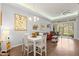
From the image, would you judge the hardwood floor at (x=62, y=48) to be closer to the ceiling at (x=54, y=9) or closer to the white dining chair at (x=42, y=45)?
the white dining chair at (x=42, y=45)

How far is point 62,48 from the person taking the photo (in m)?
3.20

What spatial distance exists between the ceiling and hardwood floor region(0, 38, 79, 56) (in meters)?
0.66

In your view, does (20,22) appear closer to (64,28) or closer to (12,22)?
(12,22)

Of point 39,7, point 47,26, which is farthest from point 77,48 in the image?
point 39,7

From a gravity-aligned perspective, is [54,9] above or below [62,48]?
above

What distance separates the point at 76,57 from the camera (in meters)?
3.12

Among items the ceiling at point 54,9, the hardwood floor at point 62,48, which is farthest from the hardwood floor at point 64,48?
the ceiling at point 54,9

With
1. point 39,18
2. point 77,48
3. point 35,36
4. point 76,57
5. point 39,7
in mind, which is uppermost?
point 39,7

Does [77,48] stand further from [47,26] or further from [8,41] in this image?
[8,41]

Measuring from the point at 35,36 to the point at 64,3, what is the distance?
3.61 ft

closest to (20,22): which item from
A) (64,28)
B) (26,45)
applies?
(26,45)

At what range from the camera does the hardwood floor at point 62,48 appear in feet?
10.3

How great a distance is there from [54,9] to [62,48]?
1.01m

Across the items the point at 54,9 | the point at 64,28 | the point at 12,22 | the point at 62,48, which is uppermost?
the point at 54,9
